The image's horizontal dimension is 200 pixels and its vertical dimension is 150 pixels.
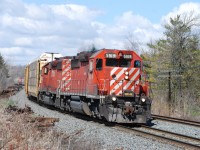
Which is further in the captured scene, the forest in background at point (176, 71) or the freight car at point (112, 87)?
the forest in background at point (176, 71)

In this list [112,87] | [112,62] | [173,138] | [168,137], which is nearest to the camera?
[173,138]

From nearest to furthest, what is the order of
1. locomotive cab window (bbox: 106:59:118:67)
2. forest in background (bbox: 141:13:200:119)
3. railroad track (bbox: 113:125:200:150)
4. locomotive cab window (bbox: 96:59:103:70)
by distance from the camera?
railroad track (bbox: 113:125:200:150) < locomotive cab window (bbox: 96:59:103:70) < locomotive cab window (bbox: 106:59:118:67) < forest in background (bbox: 141:13:200:119)

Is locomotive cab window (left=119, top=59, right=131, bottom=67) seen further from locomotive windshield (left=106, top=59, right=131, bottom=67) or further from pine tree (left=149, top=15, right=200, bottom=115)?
pine tree (left=149, top=15, right=200, bottom=115)

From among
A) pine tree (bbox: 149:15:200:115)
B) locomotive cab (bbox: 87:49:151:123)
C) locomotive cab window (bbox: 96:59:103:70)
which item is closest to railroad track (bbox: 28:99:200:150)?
locomotive cab (bbox: 87:49:151:123)

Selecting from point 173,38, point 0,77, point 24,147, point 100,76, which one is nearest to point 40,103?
point 173,38

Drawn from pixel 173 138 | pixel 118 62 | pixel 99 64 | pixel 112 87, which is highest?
pixel 118 62

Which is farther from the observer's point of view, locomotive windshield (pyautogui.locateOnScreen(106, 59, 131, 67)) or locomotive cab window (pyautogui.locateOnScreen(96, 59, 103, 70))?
locomotive windshield (pyautogui.locateOnScreen(106, 59, 131, 67))

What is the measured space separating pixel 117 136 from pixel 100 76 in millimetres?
4209

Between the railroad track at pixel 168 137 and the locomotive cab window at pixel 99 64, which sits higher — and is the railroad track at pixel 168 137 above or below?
below

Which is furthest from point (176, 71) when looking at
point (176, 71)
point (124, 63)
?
point (124, 63)

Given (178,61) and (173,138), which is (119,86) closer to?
(173,138)

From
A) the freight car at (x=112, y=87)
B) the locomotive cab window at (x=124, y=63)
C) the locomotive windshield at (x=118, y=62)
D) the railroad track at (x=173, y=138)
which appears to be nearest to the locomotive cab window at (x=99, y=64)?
the freight car at (x=112, y=87)

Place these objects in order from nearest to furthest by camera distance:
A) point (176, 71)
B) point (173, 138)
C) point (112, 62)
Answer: point (173, 138), point (112, 62), point (176, 71)

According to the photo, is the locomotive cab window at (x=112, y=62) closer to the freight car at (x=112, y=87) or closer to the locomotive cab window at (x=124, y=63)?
the freight car at (x=112, y=87)
